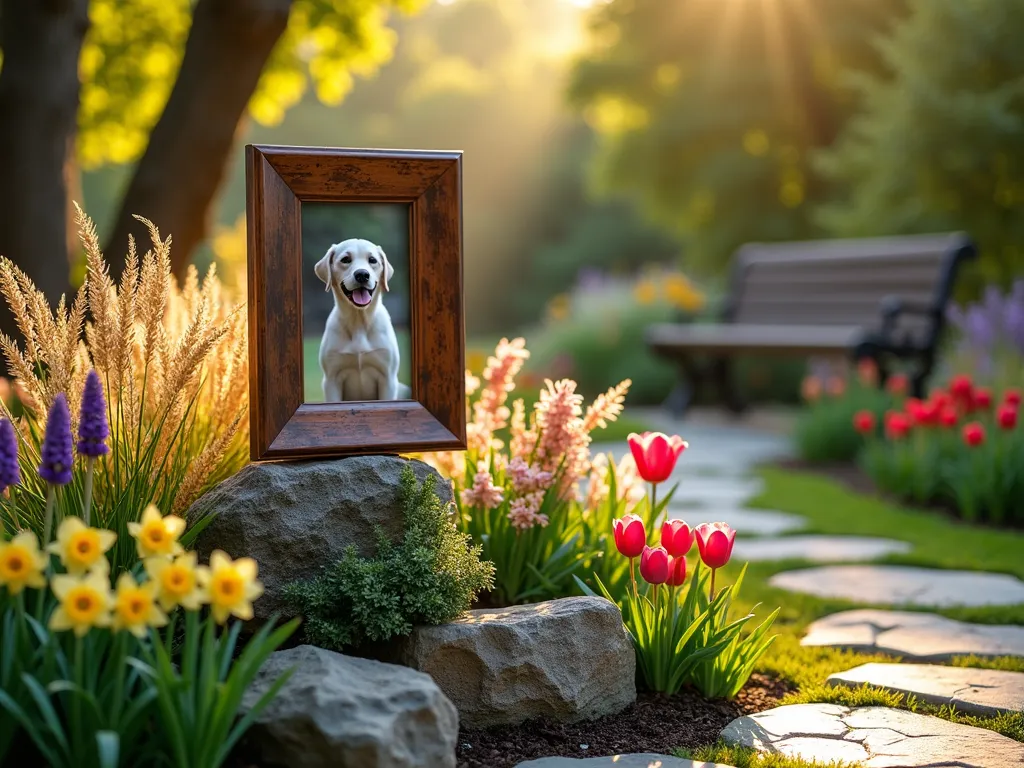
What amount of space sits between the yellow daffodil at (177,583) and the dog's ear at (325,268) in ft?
3.60

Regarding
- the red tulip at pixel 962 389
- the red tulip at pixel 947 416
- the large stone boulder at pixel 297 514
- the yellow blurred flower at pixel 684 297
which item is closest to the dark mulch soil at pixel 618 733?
the large stone boulder at pixel 297 514

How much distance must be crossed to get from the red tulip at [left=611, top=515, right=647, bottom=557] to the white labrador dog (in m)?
0.71

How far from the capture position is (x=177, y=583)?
1864mm

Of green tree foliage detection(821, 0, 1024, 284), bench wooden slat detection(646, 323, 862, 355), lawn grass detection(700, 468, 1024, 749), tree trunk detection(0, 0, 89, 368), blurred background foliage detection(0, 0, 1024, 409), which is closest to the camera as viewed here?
lawn grass detection(700, 468, 1024, 749)

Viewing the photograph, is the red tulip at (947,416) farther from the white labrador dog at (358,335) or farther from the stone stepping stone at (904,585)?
the white labrador dog at (358,335)

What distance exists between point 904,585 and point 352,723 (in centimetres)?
299

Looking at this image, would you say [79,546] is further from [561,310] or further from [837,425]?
[561,310]

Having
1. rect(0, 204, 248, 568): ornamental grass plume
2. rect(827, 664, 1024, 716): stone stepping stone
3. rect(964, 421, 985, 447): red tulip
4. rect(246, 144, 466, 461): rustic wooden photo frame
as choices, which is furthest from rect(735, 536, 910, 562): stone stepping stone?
rect(0, 204, 248, 568): ornamental grass plume

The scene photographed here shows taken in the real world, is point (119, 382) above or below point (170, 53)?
below

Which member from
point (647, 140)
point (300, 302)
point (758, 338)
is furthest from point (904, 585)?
point (647, 140)

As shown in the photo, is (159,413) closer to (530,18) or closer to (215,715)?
(215,715)

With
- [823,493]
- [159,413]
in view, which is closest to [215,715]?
[159,413]

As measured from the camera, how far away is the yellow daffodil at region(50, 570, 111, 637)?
180 cm

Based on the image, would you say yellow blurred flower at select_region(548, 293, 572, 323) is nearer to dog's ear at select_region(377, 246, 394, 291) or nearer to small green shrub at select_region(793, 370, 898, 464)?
small green shrub at select_region(793, 370, 898, 464)
